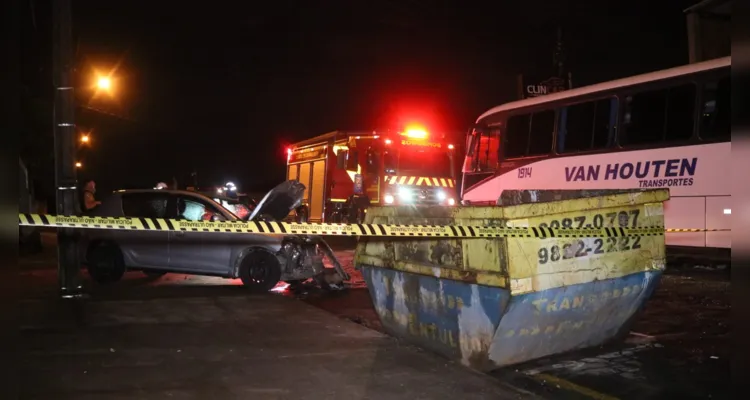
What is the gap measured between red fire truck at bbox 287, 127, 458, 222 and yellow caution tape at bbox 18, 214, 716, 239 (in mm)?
12237

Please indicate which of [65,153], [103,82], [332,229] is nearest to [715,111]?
[332,229]

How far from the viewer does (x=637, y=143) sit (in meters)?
13.3

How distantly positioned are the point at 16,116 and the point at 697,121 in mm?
12093

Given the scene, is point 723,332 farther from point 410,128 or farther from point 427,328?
point 410,128

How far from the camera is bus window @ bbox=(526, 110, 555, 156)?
600 inches

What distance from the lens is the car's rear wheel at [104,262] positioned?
10.4 metres

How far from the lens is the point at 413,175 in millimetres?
19141

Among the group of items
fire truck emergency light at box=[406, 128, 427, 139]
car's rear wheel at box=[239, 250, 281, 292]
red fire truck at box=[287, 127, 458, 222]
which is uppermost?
fire truck emergency light at box=[406, 128, 427, 139]

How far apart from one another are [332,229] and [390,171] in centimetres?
1302

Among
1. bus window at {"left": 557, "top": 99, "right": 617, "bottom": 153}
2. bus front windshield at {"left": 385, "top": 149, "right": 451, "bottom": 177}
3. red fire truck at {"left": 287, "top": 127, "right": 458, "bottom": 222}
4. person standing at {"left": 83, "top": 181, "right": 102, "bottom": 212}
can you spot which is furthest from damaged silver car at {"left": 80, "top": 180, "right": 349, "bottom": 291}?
bus front windshield at {"left": 385, "top": 149, "right": 451, "bottom": 177}

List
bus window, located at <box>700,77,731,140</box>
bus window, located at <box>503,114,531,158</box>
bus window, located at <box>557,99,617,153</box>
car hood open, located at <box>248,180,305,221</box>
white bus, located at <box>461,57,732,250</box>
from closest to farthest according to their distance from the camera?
car hood open, located at <box>248,180,305,221</box>, bus window, located at <box>700,77,731,140</box>, white bus, located at <box>461,57,732,250</box>, bus window, located at <box>557,99,617,153</box>, bus window, located at <box>503,114,531,158</box>

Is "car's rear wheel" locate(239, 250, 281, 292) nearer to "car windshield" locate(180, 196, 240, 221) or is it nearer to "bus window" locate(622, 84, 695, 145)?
"car windshield" locate(180, 196, 240, 221)

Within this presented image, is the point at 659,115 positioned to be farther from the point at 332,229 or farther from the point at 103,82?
the point at 103,82

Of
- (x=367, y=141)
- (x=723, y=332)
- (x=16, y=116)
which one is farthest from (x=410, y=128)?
(x=16, y=116)
